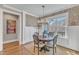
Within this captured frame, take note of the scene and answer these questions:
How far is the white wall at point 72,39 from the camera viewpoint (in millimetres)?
2075

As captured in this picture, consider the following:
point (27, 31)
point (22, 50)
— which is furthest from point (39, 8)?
point (22, 50)

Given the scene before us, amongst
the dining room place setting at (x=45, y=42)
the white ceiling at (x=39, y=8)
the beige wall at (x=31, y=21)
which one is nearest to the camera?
the white ceiling at (x=39, y=8)

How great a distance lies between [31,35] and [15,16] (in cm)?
61

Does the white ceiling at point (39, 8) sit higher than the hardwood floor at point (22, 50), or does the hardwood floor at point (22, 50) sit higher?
the white ceiling at point (39, 8)

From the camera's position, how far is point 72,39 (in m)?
2.14

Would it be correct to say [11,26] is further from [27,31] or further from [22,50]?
[22,50]

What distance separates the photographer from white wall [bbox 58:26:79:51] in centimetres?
208

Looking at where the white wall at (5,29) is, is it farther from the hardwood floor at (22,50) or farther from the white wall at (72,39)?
the white wall at (72,39)

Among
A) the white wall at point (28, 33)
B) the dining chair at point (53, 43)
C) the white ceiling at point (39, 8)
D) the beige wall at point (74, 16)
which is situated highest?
the white ceiling at point (39, 8)

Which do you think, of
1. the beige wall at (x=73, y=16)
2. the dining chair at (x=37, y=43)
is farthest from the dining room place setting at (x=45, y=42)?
the beige wall at (x=73, y=16)

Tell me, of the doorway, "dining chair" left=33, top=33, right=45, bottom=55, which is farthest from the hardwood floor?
"dining chair" left=33, top=33, right=45, bottom=55
